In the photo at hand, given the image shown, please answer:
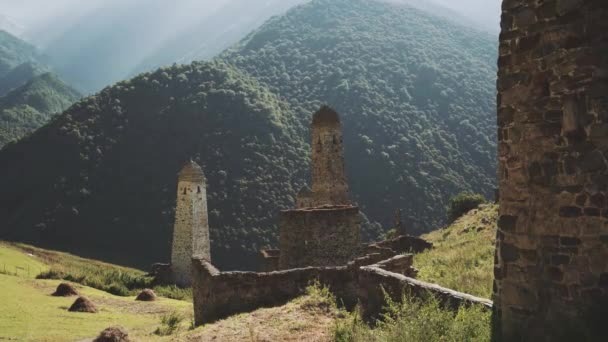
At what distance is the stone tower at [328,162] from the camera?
80.2 ft

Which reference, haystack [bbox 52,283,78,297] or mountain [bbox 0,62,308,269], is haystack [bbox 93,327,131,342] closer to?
haystack [bbox 52,283,78,297]

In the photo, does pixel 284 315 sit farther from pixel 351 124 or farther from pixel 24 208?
pixel 351 124

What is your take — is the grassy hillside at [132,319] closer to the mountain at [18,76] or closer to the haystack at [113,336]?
the haystack at [113,336]

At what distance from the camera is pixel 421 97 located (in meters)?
89.8

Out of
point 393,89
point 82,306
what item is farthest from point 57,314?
point 393,89

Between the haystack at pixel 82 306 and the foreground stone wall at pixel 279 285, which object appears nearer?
the foreground stone wall at pixel 279 285

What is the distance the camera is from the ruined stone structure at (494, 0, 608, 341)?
5301 millimetres

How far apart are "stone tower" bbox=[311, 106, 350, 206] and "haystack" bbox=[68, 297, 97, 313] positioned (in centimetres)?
1023

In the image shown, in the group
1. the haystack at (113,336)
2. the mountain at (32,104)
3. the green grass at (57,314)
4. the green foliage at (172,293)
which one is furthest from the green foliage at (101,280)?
the mountain at (32,104)

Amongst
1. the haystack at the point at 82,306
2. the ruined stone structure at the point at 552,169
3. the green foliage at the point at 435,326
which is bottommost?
the haystack at the point at 82,306

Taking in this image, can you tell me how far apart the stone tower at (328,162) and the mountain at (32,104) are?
7197 centimetres

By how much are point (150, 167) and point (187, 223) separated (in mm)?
30160

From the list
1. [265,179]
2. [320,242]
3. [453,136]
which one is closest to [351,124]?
[453,136]

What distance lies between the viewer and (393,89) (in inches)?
3561
